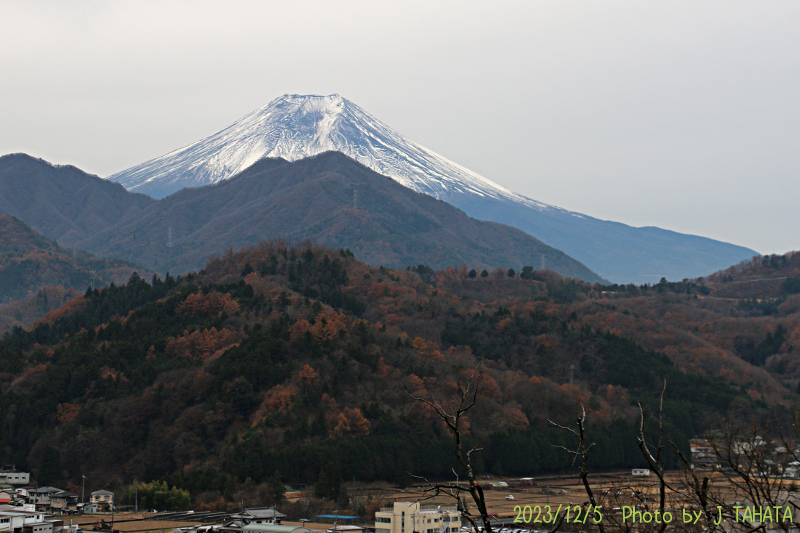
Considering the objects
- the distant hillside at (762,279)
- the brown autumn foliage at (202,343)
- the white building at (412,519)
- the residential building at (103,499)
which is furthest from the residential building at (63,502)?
the distant hillside at (762,279)

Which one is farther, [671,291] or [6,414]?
[671,291]

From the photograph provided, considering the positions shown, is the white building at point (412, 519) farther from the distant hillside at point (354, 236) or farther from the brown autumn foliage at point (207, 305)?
the distant hillside at point (354, 236)

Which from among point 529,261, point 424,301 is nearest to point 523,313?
point 424,301

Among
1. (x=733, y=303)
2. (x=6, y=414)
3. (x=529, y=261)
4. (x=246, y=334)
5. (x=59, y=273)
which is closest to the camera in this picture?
(x=6, y=414)

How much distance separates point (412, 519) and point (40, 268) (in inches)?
4902

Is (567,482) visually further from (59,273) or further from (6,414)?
(59,273)

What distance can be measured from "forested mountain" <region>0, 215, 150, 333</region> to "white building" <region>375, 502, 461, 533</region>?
106 meters

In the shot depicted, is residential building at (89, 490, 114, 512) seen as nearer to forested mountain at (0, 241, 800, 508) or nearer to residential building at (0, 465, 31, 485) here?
forested mountain at (0, 241, 800, 508)

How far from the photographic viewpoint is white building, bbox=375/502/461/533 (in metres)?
34.0

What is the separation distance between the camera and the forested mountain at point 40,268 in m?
140

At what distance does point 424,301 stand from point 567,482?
107ft

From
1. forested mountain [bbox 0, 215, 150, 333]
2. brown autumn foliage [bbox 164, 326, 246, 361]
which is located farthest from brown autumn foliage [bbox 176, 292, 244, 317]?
forested mountain [bbox 0, 215, 150, 333]

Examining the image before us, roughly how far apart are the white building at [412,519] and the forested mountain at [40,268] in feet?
347

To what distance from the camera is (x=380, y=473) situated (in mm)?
51125
